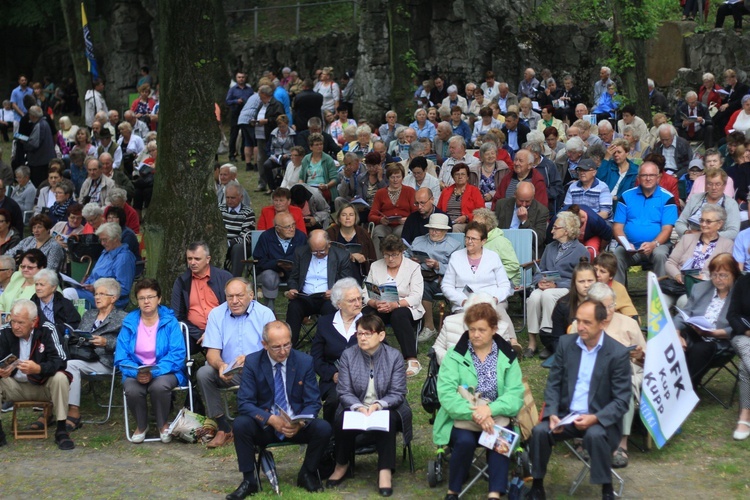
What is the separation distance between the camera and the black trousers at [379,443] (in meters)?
7.53

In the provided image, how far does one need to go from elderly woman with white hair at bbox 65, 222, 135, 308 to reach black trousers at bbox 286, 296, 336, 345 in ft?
6.26

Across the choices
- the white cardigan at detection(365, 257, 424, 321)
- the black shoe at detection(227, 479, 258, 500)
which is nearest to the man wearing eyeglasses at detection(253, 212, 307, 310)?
the white cardigan at detection(365, 257, 424, 321)

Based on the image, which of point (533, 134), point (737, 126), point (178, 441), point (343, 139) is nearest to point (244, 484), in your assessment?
point (178, 441)

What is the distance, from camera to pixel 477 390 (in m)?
7.36

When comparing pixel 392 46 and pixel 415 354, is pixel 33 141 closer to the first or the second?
pixel 392 46

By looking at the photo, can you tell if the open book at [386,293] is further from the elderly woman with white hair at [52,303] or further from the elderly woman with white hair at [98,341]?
the elderly woman with white hair at [52,303]

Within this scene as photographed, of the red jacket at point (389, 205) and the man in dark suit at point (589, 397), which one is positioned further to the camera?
the red jacket at point (389, 205)

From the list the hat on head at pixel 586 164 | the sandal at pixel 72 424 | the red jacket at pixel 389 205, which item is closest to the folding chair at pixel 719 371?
the hat on head at pixel 586 164

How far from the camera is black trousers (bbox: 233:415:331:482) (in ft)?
24.5

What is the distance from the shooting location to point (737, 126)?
1513cm

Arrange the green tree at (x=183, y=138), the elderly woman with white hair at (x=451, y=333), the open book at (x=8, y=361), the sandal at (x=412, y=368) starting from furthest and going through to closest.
Result: the green tree at (x=183, y=138) < the sandal at (x=412, y=368) < the open book at (x=8, y=361) < the elderly woman with white hair at (x=451, y=333)

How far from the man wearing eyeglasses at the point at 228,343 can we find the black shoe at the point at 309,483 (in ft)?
4.22

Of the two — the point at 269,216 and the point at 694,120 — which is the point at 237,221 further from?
the point at 694,120

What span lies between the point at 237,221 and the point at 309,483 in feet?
→ 18.7
